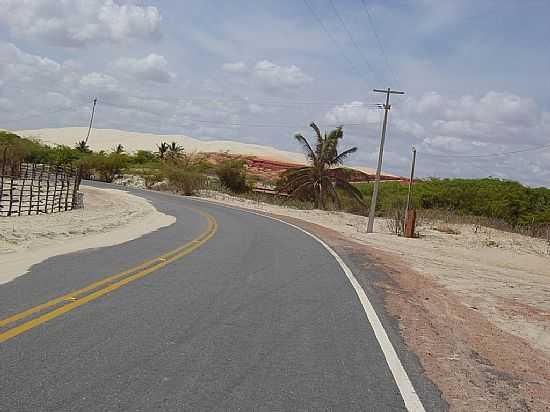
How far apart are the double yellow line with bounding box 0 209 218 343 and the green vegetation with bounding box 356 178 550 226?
48.7m

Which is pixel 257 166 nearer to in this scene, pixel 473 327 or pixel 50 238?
pixel 50 238

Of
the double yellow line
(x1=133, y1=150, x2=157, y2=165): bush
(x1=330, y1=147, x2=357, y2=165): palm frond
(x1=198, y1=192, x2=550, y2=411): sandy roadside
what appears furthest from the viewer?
(x1=133, y1=150, x2=157, y2=165): bush

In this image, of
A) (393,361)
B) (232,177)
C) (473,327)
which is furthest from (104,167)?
(393,361)

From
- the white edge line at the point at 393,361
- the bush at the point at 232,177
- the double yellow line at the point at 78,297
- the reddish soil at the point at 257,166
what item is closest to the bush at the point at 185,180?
the bush at the point at 232,177

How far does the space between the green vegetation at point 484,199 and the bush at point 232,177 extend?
48.9 ft

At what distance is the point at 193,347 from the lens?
7.25 m

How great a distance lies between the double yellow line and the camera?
7.55m

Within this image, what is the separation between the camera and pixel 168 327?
26.6 feet

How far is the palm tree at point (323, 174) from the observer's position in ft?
189

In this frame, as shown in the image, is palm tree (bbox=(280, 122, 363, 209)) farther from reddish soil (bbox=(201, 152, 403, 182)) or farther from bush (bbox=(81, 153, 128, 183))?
bush (bbox=(81, 153, 128, 183))

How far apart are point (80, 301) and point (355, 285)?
231 inches

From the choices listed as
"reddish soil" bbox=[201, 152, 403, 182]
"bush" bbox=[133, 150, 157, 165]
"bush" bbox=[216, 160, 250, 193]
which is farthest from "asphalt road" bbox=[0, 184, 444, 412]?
"bush" bbox=[133, 150, 157, 165]

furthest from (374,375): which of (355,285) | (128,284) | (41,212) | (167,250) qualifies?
(41,212)

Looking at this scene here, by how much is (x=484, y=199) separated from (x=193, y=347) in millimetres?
61927
